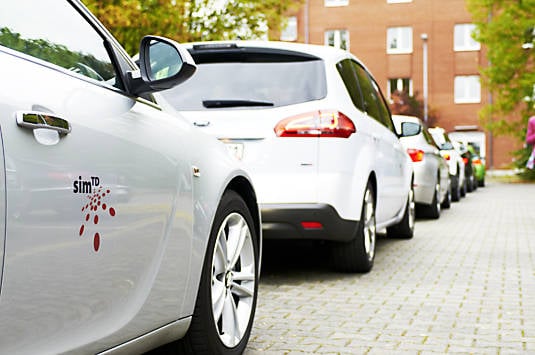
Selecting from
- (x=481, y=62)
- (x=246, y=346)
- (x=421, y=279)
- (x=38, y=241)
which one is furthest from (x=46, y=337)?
(x=481, y=62)

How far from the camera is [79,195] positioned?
8.73ft

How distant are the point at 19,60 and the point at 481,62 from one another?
179 feet

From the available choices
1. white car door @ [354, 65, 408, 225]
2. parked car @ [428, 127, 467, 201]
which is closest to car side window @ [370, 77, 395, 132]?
white car door @ [354, 65, 408, 225]

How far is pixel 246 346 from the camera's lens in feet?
15.2

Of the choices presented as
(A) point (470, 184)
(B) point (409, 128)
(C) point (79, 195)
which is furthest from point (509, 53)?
(C) point (79, 195)

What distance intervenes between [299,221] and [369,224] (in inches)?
46.8

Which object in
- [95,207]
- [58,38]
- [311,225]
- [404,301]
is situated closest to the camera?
[95,207]

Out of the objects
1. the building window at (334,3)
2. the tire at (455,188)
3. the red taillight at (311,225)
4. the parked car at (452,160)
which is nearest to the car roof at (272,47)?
the red taillight at (311,225)

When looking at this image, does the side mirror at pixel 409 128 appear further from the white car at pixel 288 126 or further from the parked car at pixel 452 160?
the parked car at pixel 452 160

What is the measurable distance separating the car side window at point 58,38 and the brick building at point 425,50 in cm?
5274

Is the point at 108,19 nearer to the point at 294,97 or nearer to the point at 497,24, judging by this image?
the point at 294,97

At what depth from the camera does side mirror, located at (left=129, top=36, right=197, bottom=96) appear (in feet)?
10.9

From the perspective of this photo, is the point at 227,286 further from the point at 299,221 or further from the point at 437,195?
the point at 437,195

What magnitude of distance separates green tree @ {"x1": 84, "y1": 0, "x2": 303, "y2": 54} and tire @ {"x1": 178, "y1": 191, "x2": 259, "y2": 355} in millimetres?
12887
